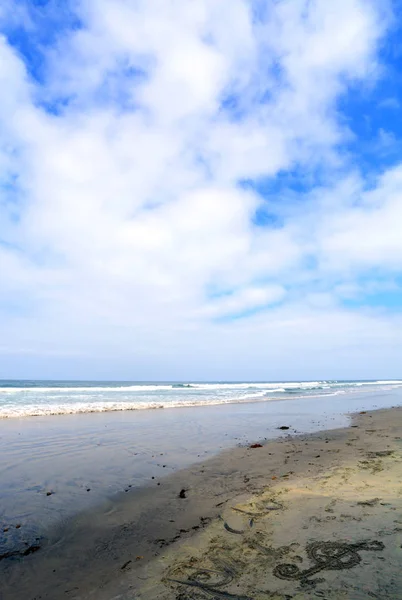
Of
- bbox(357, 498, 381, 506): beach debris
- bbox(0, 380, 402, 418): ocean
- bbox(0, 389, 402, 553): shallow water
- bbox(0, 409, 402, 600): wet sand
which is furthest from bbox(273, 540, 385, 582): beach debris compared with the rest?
bbox(0, 380, 402, 418): ocean

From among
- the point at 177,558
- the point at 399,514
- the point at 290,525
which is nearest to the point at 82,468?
the point at 177,558

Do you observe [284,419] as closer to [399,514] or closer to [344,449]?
[344,449]

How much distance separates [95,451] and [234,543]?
7404mm

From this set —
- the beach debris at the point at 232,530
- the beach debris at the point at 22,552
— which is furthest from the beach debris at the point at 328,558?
the beach debris at the point at 22,552

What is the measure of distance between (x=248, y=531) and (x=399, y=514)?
6.66 ft

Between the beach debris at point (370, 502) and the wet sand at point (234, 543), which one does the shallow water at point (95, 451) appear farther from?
the beach debris at point (370, 502)

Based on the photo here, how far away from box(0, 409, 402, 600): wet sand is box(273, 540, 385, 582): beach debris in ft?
0.04

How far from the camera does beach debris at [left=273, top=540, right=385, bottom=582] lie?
3.62m

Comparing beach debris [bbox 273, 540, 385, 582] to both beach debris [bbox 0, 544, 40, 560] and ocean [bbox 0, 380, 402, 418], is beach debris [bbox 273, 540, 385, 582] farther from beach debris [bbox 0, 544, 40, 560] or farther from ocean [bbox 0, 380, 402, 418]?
ocean [bbox 0, 380, 402, 418]

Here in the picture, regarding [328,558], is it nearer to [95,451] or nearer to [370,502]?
[370,502]

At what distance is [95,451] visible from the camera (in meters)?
10.8

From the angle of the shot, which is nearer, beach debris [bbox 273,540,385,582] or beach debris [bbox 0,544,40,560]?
beach debris [bbox 273,540,385,582]

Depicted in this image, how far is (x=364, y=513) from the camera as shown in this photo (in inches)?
194

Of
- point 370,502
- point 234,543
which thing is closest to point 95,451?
point 234,543
